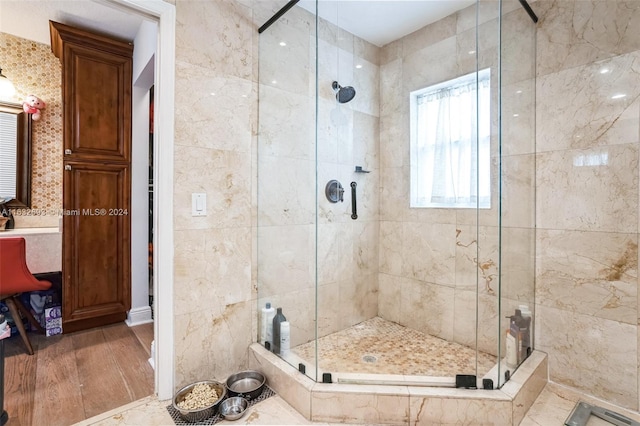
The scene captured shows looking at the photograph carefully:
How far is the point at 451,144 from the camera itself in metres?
2.16

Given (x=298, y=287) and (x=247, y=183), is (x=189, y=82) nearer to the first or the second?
(x=247, y=183)

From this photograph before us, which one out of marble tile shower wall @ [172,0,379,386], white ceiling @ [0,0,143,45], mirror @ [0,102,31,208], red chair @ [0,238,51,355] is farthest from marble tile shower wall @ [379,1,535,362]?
mirror @ [0,102,31,208]

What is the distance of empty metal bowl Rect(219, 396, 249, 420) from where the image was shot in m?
1.43

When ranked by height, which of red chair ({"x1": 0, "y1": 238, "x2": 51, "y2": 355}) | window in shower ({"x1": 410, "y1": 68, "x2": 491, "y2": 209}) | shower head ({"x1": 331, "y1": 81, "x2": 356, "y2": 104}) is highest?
shower head ({"x1": 331, "y1": 81, "x2": 356, "y2": 104})

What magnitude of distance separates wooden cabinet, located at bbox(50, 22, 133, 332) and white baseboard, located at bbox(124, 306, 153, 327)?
3.3 inches

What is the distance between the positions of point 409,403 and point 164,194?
1.50 metres

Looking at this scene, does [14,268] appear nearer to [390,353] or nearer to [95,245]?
[95,245]

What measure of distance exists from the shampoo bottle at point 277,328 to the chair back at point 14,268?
187 centimetres

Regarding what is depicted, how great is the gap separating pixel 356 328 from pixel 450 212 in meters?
1.07

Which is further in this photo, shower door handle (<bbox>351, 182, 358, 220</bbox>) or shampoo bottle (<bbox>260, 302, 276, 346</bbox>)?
shower door handle (<bbox>351, 182, 358, 220</bbox>)

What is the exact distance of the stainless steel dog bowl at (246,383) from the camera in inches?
Answer: 63.0

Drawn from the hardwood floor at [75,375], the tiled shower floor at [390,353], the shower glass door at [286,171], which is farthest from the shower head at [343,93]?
the hardwood floor at [75,375]

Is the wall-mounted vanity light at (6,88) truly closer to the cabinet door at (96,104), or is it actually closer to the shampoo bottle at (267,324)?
the cabinet door at (96,104)

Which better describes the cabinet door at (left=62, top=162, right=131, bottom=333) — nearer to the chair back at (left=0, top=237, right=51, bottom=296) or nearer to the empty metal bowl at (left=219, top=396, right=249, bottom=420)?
the chair back at (left=0, top=237, right=51, bottom=296)
